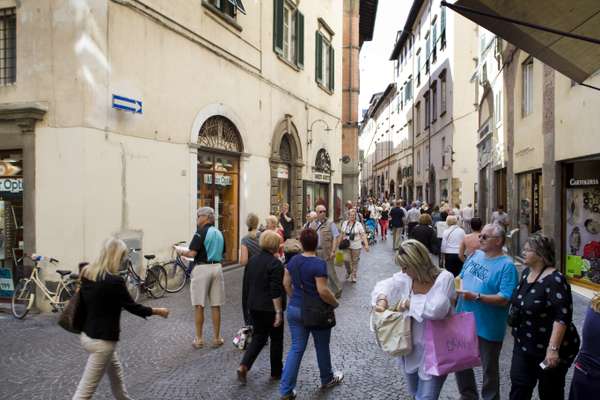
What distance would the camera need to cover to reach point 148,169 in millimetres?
9922

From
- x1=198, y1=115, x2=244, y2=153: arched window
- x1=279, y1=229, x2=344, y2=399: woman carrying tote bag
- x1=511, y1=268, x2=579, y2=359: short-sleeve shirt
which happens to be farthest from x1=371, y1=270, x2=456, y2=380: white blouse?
x1=198, y1=115, x2=244, y2=153: arched window

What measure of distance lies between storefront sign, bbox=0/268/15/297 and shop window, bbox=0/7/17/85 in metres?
3.17

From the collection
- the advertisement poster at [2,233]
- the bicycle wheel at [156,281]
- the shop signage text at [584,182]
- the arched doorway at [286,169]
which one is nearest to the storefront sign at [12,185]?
the advertisement poster at [2,233]

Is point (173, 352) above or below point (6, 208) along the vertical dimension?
below

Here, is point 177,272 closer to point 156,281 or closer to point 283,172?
point 156,281

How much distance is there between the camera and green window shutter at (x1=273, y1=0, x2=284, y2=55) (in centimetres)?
1602

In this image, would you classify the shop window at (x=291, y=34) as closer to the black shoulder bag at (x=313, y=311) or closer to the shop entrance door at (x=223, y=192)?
the shop entrance door at (x=223, y=192)

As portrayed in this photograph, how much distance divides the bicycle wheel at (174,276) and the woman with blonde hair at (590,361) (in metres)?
8.39

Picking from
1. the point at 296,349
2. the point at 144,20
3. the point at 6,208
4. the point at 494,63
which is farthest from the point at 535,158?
the point at 6,208

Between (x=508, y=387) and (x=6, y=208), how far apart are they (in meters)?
8.10

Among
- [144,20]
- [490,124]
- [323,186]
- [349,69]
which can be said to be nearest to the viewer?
[144,20]

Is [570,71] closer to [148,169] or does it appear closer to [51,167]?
[148,169]

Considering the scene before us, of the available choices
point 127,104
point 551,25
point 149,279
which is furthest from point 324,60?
point 551,25

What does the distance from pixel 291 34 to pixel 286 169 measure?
469 cm
